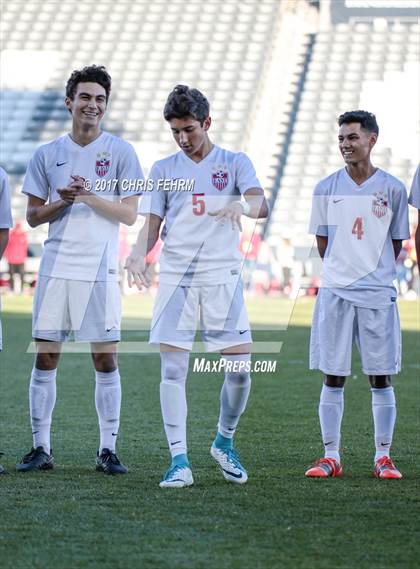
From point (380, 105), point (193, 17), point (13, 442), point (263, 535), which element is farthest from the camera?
point (193, 17)

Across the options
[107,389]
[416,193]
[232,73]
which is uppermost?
[232,73]

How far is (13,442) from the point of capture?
5.73m

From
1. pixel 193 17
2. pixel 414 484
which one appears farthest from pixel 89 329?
pixel 193 17

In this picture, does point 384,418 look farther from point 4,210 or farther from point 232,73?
point 232,73

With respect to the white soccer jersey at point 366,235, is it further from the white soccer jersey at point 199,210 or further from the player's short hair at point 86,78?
the player's short hair at point 86,78

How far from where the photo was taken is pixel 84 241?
193 inches

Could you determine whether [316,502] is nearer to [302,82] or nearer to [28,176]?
[28,176]

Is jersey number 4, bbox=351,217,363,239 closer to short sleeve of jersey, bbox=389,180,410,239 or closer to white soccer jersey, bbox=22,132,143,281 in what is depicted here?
short sleeve of jersey, bbox=389,180,410,239

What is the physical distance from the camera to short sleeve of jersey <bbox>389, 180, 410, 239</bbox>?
483 centimetres

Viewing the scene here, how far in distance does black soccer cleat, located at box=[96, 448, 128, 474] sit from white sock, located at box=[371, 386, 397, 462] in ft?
3.69

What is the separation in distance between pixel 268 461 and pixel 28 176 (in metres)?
1.72

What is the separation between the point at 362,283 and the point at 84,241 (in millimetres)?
1241

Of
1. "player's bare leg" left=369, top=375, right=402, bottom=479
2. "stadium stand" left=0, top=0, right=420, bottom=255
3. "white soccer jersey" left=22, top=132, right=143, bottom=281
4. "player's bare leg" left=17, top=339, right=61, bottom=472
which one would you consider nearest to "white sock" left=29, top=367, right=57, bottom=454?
"player's bare leg" left=17, top=339, right=61, bottom=472

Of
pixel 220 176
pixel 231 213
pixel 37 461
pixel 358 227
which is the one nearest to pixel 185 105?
pixel 220 176
